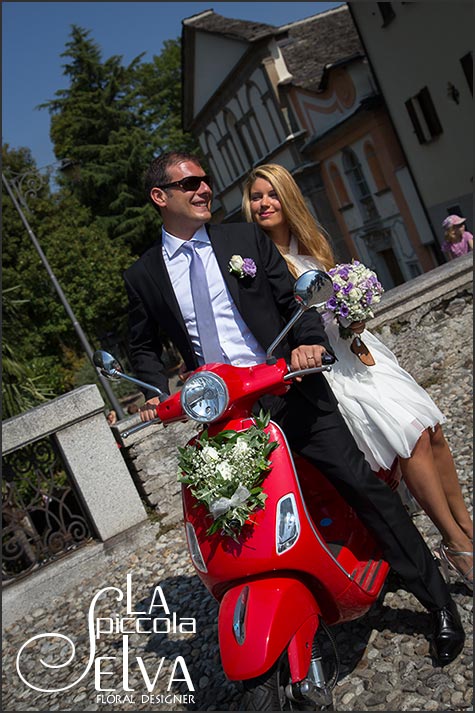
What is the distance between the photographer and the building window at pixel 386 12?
727 inches

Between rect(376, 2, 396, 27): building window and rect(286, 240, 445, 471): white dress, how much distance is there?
17.0m

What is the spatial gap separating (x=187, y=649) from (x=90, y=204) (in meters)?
35.4

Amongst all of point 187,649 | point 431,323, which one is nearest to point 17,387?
point 431,323

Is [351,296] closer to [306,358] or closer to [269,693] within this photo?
[306,358]

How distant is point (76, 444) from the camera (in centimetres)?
573

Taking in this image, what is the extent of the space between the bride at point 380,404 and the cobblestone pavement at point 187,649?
32cm

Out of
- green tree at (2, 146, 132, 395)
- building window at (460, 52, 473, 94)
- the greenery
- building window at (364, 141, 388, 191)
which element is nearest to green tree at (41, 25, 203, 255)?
the greenery

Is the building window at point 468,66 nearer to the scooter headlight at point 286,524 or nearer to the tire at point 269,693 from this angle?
the scooter headlight at point 286,524

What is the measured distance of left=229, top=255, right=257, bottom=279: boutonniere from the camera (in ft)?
11.0

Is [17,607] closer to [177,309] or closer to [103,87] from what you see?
[177,309]

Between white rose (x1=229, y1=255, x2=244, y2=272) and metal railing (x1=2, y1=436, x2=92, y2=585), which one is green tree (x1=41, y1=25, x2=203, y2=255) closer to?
metal railing (x1=2, y1=436, x2=92, y2=585)

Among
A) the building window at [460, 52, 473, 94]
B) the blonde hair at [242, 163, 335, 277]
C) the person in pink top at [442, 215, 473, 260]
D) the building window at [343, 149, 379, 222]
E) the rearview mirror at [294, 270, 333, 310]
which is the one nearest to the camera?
the rearview mirror at [294, 270, 333, 310]

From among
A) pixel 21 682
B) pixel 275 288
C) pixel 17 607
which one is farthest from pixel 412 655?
pixel 17 607

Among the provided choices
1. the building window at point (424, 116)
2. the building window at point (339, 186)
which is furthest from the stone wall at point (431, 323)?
the building window at point (339, 186)
